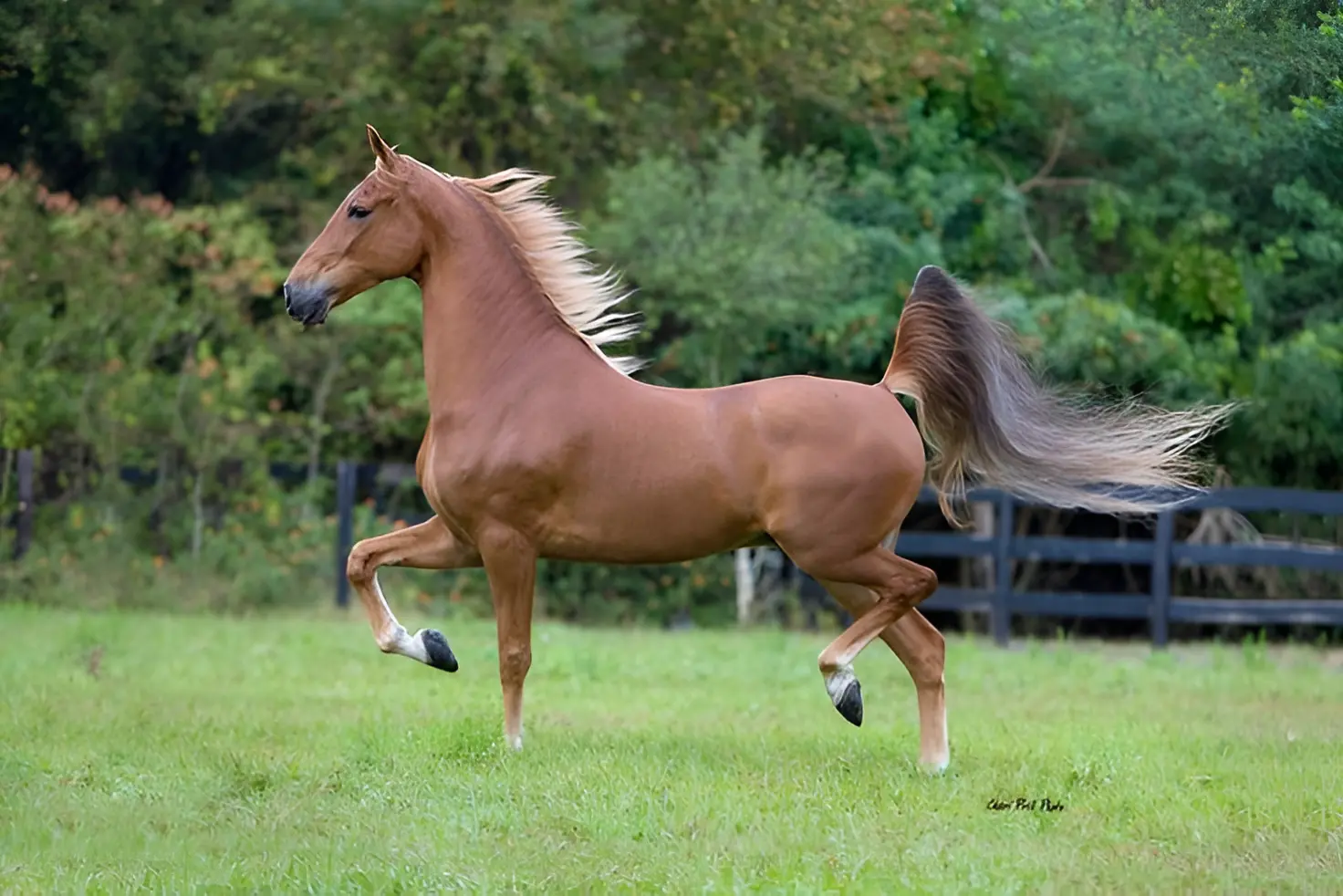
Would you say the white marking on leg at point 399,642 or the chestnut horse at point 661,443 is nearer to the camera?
the chestnut horse at point 661,443

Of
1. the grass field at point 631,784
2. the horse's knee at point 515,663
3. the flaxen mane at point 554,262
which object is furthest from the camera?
the flaxen mane at point 554,262

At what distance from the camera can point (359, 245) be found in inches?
259

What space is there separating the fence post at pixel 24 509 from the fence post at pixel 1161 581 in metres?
9.98

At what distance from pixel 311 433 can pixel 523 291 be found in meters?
9.51

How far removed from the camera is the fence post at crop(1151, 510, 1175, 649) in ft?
44.7

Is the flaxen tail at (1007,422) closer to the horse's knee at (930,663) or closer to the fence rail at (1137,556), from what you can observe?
the horse's knee at (930,663)

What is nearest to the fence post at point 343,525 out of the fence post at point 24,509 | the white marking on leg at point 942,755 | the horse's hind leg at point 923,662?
the fence post at point 24,509

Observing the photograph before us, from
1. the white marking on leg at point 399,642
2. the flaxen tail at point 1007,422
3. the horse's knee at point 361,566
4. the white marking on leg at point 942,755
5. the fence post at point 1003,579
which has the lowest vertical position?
the fence post at point 1003,579

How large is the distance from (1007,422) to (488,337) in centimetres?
222

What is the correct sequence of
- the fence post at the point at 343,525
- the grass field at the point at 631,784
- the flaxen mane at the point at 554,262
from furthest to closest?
the fence post at the point at 343,525
the flaxen mane at the point at 554,262
the grass field at the point at 631,784

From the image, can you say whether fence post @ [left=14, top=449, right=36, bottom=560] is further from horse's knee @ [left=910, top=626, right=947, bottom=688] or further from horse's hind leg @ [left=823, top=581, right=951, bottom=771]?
horse's knee @ [left=910, top=626, right=947, bottom=688]

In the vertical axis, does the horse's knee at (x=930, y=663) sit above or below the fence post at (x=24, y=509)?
above

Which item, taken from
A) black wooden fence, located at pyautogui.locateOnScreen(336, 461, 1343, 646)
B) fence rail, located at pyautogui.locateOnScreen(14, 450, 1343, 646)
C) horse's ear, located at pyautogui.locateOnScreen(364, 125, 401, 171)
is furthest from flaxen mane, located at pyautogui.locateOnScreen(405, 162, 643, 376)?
fence rail, located at pyautogui.locateOnScreen(14, 450, 1343, 646)

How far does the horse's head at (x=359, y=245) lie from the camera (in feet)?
21.5
